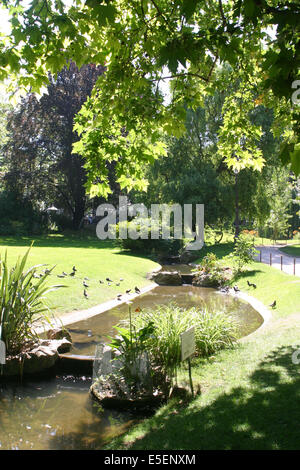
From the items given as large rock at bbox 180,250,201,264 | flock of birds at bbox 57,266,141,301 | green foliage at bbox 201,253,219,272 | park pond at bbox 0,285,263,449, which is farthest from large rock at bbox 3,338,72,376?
large rock at bbox 180,250,201,264

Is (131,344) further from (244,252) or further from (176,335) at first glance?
(244,252)

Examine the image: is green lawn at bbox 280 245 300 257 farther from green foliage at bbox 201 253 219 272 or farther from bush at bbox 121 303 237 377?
bush at bbox 121 303 237 377

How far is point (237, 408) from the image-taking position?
14.5 ft

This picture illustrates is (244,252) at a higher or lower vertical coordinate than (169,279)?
higher

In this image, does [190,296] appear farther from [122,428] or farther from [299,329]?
[122,428]

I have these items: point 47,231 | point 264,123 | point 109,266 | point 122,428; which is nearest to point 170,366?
point 122,428

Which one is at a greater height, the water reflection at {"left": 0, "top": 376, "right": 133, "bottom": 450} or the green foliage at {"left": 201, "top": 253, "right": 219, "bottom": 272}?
the green foliage at {"left": 201, "top": 253, "right": 219, "bottom": 272}

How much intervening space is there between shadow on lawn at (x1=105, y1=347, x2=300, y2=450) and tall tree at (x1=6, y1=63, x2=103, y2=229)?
2955cm

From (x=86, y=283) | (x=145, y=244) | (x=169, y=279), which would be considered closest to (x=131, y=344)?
(x=86, y=283)

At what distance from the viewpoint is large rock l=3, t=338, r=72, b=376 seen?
20.5 feet

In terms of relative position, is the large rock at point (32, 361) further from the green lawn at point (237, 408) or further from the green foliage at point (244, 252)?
the green foliage at point (244, 252)

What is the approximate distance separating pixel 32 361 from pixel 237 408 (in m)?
3.56

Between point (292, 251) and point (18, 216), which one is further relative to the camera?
point (18, 216)

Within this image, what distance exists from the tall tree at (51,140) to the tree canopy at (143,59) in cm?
2640
